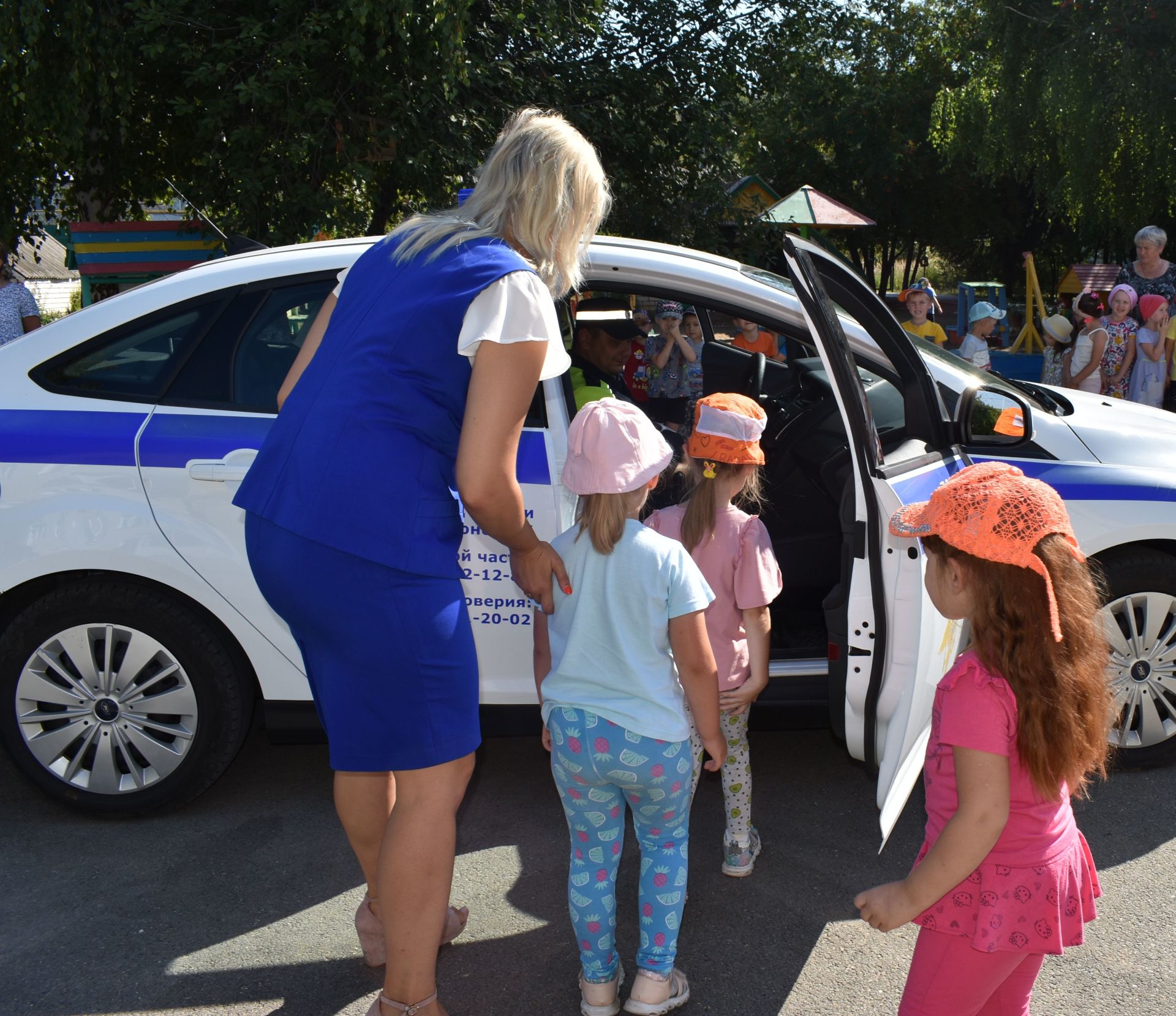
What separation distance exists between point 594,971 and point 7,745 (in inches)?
77.4

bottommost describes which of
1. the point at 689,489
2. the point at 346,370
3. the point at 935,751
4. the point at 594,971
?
the point at 594,971

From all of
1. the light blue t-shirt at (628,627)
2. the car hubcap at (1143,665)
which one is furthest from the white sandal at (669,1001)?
the car hubcap at (1143,665)

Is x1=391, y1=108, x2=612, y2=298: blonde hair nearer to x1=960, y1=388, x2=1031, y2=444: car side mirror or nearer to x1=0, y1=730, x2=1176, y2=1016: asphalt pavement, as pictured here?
x1=0, y1=730, x2=1176, y2=1016: asphalt pavement

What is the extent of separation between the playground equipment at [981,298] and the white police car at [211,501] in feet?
45.4

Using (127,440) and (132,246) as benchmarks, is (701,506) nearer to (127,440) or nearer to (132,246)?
(127,440)

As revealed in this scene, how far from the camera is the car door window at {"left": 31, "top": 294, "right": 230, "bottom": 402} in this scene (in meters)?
3.32

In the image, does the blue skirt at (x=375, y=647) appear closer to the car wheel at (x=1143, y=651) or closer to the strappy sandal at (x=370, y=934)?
the strappy sandal at (x=370, y=934)

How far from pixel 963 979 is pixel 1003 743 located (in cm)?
43

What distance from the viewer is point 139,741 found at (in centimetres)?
335

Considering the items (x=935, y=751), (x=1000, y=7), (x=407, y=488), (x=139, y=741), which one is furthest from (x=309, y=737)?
(x=1000, y=7)

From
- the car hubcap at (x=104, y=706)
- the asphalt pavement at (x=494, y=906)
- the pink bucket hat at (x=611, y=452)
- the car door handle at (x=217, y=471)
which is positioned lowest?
the asphalt pavement at (x=494, y=906)

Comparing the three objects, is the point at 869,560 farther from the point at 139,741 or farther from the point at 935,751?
the point at 139,741

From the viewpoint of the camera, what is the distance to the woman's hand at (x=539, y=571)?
2.26 m

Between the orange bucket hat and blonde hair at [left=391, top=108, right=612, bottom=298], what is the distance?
2.42ft
